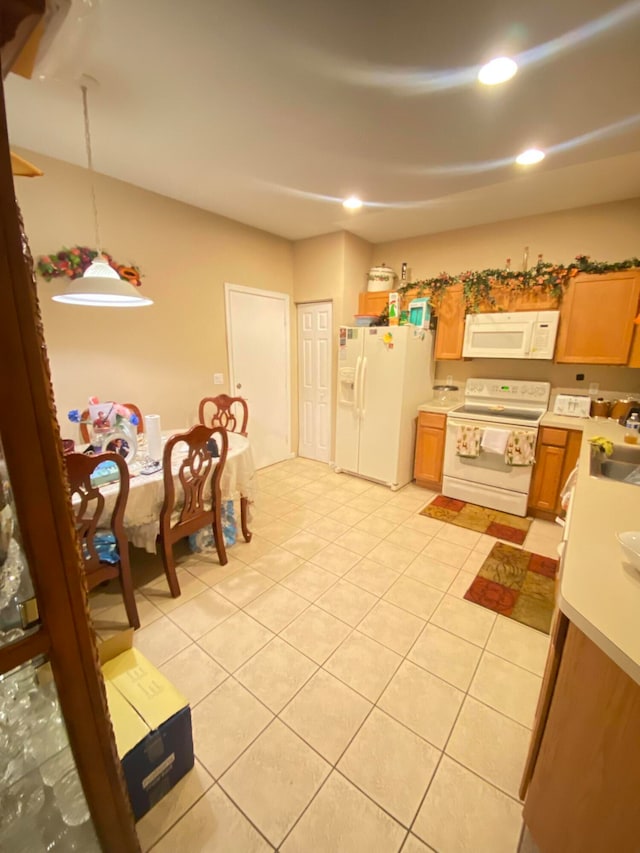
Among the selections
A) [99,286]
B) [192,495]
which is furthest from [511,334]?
[99,286]

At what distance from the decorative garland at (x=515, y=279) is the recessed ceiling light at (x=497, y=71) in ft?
5.75

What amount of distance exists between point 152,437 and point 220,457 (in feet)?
1.43

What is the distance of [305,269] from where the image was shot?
404cm

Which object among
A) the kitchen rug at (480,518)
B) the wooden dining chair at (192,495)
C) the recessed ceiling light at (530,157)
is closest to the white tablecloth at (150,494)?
the wooden dining chair at (192,495)

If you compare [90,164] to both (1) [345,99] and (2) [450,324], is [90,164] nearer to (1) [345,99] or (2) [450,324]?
(1) [345,99]

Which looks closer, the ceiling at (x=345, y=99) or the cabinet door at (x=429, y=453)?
the ceiling at (x=345, y=99)

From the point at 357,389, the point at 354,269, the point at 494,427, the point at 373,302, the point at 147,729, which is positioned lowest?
the point at 147,729

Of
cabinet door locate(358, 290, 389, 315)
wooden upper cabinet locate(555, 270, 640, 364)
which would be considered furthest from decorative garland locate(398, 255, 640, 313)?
cabinet door locate(358, 290, 389, 315)

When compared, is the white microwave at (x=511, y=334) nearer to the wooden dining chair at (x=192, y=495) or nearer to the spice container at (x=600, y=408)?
the spice container at (x=600, y=408)

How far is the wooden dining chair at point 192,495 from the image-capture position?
1954 millimetres

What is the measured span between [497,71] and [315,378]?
306cm

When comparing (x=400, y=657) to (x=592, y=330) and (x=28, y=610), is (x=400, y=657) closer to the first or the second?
(x=28, y=610)

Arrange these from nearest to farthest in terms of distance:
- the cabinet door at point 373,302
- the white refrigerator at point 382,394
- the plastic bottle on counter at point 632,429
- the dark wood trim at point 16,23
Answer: the dark wood trim at point 16,23 < the plastic bottle on counter at point 632,429 < the white refrigerator at point 382,394 < the cabinet door at point 373,302

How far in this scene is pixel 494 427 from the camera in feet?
9.96
